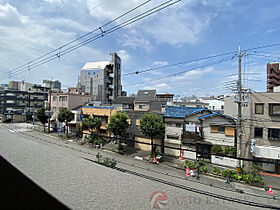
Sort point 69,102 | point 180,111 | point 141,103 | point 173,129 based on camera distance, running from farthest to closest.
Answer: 1. point 141,103
2. point 69,102
3. point 180,111
4. point 173,129

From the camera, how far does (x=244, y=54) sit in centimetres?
1236

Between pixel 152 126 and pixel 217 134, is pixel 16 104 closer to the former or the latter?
pixel 152 126

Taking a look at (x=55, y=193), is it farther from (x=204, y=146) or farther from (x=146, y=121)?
(x=204, y=146)

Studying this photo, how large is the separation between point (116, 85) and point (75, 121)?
786 inches

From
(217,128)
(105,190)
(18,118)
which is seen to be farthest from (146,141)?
(18,118)

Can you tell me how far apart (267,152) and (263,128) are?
96.4 inches

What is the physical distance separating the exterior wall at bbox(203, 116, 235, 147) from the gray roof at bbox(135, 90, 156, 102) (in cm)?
1684

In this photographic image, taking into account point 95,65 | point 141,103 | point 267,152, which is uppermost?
point 95,65

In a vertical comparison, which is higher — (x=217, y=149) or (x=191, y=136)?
(x=191, y=136)

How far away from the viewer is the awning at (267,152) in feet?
43.9

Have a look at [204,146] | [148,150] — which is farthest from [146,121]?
[204,146]

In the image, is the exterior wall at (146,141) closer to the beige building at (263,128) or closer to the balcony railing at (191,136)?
the balcony railing at (191,136)

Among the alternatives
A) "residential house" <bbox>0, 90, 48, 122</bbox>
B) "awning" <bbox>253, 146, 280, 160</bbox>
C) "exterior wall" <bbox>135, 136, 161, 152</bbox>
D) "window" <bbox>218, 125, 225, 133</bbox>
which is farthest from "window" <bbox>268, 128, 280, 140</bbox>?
"residential house" <bbox>0, 90, 48, 122</bbox>

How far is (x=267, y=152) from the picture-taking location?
1366 centimetres
